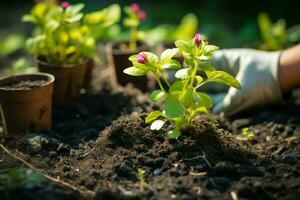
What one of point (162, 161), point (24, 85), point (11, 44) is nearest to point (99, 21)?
point (24, 85)

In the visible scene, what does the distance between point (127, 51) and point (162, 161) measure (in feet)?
4.74

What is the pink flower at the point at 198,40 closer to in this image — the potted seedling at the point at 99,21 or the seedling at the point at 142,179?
the seedling at the point at 142,179

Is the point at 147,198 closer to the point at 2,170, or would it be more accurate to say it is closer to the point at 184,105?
the point at 184,105

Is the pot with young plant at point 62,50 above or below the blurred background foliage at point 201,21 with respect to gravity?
above

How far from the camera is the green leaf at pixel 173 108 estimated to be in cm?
204

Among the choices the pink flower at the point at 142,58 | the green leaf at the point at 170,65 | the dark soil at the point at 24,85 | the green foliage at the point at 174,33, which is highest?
the pink flower at the point at 142,58

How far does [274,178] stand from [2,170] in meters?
1.17

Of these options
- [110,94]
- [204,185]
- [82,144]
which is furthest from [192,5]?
[204,185]

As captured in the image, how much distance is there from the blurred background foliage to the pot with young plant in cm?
118

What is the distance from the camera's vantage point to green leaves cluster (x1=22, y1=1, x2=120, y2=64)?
114 inches

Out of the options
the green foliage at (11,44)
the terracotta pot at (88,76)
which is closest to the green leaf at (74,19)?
the terracotta pot at (88,76)

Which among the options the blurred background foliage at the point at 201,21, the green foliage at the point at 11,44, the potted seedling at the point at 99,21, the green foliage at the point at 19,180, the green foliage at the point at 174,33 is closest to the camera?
the green foliage at the point at 19,180

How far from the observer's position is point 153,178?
6.59ft

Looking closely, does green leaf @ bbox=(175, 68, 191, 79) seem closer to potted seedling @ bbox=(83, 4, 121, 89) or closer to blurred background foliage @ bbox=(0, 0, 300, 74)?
potted seedling @ bbox=(83, 4, 121, 89)
